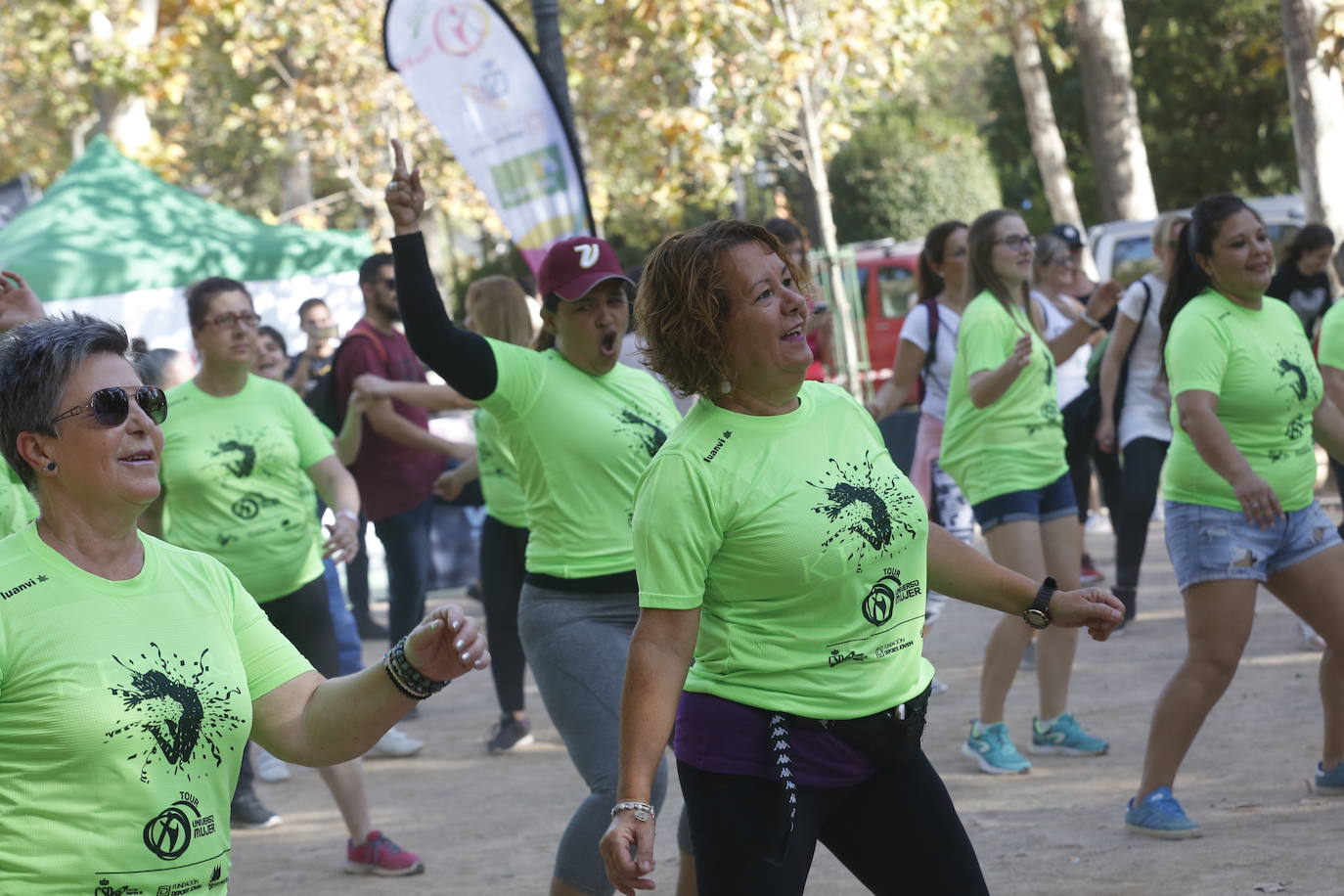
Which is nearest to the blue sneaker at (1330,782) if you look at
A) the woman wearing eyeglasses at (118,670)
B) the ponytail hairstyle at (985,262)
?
the ponytail hairstyle at (985,262)

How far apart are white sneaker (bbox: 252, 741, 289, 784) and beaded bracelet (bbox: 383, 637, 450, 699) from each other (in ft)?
16.7

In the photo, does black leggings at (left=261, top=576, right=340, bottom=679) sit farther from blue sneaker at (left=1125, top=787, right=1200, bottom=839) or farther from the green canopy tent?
the green canopy tent

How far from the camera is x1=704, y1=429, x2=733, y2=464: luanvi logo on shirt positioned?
3.20 m

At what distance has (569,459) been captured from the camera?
4.62 meters

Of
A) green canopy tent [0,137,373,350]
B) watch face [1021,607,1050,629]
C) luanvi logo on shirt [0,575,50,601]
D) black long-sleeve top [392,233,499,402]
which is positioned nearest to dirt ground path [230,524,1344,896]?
watch face [1021,607,1050,629]

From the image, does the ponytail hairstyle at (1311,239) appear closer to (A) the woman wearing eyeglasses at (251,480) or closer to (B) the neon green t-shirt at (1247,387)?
(B) the neon green t-shirt at (1247,387)

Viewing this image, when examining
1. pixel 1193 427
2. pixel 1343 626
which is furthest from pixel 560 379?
pixel 1343 626

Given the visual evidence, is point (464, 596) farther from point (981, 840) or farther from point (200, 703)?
point (200, 703)

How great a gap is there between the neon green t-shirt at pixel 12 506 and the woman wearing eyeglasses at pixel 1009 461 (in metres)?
3.41

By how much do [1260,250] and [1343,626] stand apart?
1207mm

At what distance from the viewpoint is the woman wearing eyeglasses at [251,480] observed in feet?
19.5

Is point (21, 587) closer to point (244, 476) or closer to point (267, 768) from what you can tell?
point (244, 476)

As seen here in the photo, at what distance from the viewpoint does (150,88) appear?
63.7 feet

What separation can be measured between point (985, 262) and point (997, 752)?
6.33 ft
